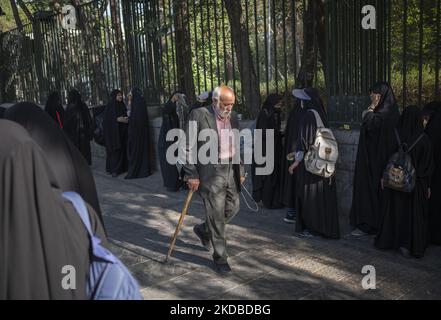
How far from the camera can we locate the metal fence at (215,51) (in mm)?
6527

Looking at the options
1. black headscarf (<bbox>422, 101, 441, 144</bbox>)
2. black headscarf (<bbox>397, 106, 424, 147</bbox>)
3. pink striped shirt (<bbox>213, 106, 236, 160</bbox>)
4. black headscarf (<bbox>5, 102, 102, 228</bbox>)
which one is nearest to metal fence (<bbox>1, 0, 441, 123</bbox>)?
black headscarf (<bbox>422, 101, 441, 144</bbox>)

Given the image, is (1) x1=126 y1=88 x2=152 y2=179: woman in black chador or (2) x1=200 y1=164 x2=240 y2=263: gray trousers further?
(1) x1=126 y1=88 x2=152 y2=179: woman in black chador

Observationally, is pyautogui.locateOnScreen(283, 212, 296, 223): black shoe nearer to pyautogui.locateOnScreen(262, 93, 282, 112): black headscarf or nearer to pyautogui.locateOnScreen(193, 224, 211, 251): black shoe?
pyautogui.locateOnScreen(193, 224, 211, 251): black shoe

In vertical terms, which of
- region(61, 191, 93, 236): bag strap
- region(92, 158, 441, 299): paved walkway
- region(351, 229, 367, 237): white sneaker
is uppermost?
region(61, 191, 93, 236): bag strap

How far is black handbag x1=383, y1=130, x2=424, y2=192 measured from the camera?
479 centimetres

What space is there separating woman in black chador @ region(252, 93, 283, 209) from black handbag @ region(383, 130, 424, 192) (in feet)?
7.34

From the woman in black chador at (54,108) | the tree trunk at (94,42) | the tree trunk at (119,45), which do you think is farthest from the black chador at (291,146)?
the tree trunk at (94,42)

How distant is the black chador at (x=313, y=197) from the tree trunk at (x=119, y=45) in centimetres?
670

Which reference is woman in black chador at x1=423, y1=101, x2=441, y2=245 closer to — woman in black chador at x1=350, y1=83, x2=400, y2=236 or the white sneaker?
woman in black chador at x1=350, y1=83, x2=400, y2=236

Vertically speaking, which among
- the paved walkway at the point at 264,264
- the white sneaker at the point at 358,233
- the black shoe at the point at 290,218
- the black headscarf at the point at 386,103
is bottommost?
the paved walkway at the point at 264,264

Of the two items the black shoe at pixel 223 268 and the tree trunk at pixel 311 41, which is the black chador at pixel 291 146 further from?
the black shoe at pixel 223 268

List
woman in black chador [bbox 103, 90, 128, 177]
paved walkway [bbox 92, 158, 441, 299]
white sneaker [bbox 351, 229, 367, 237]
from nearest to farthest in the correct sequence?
1. paved walkway [bbox 92, 158, 441, 299]
2. white sneaker [bbox 351, 229, 367, 237]
3. woman in black chador [bbox 103, 90, 128, 177]

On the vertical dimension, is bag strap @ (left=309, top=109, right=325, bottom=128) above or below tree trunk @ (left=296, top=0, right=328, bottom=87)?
below

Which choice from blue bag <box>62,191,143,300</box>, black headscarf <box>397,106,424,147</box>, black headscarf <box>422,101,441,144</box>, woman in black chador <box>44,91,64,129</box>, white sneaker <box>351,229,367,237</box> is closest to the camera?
blue bag <box>62,191,143,300</box>
